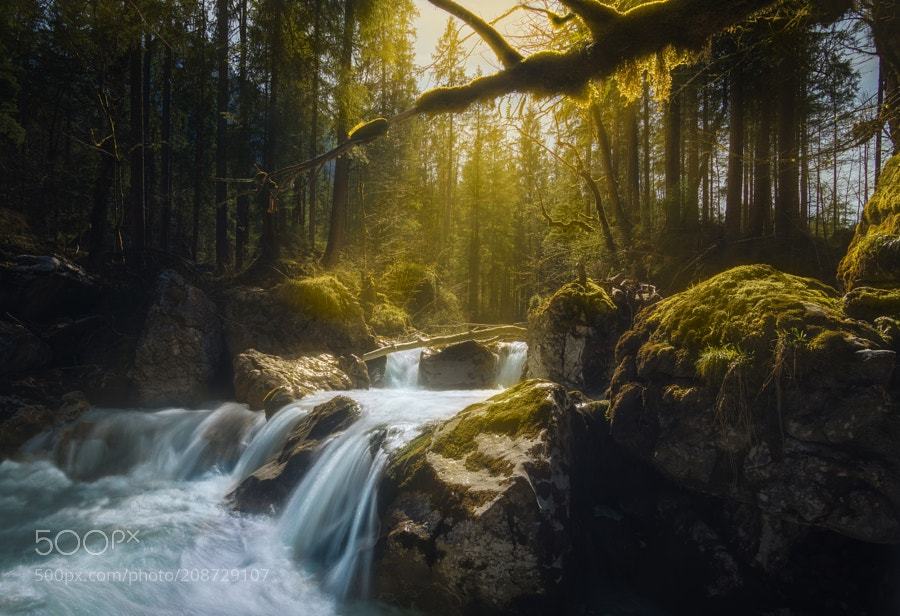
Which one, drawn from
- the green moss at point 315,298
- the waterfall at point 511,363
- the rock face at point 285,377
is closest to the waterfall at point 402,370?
the rock face at point 285,377

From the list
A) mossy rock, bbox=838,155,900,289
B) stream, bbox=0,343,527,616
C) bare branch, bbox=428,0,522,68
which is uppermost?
bare branch, bbox=428,0,522,68

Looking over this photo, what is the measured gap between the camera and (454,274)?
34531 mm

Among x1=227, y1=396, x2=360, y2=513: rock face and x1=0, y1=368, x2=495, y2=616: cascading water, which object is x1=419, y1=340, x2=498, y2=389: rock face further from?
x1=227, y1=396, x2=360, y2=513: rock face

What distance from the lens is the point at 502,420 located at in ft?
19.9

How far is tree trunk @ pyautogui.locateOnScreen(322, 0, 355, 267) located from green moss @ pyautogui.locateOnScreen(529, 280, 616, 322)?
33.5 feet

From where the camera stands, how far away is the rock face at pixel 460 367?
44.8 feet

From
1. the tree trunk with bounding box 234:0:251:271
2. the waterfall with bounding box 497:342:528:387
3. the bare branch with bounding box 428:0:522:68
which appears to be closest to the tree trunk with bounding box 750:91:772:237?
the waterfall with bounding box 497:342:528:387

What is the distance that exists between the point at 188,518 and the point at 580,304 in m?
7.23

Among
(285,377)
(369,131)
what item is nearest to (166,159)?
(285,377)

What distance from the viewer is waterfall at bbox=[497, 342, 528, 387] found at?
13.1 metres

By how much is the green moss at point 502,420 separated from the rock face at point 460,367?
6.99 m

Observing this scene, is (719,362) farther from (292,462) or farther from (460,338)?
(460,338)

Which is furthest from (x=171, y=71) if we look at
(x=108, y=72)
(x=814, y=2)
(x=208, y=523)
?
(x=814, y=2)

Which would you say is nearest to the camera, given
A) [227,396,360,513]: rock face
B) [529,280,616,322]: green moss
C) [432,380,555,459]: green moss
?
[432,380,555,459]: green moss
